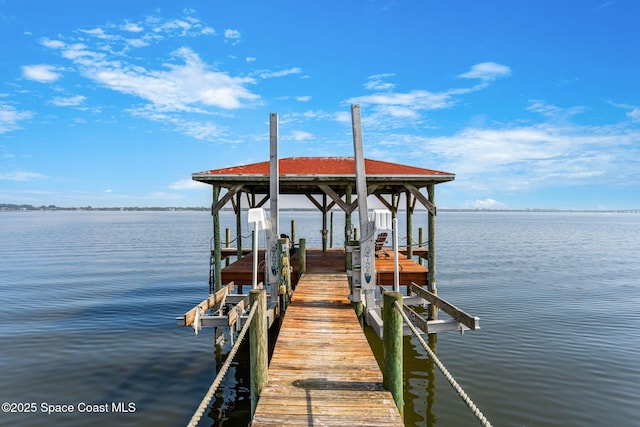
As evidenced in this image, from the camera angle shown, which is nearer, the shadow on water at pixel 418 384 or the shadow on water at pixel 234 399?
the shadow on water at pixel 234 399

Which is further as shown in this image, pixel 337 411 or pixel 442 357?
pixel 442 357

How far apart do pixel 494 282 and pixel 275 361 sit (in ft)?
63.6

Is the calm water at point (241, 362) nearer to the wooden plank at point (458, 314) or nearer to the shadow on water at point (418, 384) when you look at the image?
the shadow on water at point (418, 384)

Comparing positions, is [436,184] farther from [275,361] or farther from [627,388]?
[275,361]

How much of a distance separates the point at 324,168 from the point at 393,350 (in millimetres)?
9535

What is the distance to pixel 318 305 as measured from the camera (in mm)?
9633

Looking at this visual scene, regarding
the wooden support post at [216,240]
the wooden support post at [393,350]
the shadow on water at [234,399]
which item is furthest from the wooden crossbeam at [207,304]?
the wooden support post at [393,350]

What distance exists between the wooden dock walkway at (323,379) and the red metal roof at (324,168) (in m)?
5.74

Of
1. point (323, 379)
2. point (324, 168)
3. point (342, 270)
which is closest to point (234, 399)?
point (323, 379)

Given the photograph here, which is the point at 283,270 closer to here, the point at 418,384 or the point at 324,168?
the point at 418,384

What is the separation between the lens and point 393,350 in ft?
17.5

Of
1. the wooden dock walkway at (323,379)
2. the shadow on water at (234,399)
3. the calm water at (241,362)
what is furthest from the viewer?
the calm water at (241,362)

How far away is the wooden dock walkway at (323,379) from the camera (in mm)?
4620

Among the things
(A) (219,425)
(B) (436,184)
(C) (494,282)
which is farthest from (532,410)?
(C) (494,282)
